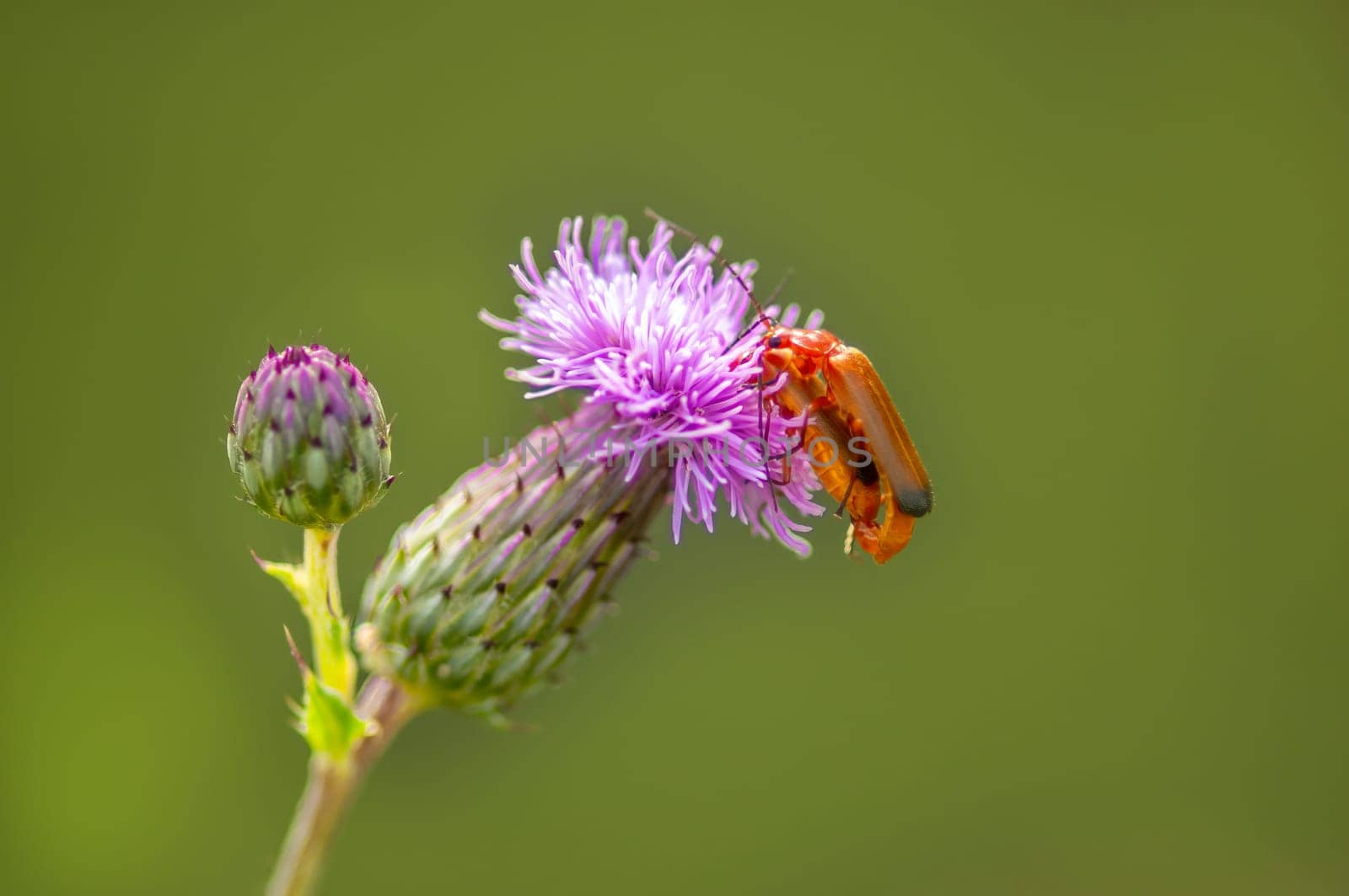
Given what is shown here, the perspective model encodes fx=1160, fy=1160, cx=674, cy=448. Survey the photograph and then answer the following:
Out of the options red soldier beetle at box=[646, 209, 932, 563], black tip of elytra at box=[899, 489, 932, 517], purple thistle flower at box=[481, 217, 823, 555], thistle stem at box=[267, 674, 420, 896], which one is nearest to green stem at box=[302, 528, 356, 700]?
thistle stem at box=[267, 674, 420, 896]

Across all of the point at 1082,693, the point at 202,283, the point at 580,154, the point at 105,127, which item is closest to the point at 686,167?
the point at 580,154

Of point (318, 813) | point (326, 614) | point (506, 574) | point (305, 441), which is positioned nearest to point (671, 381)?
point (506, 574)

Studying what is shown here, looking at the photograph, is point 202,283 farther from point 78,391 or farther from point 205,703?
point 205,703

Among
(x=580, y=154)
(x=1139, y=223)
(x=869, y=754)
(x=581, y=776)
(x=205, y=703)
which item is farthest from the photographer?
(x=1139, y=223)

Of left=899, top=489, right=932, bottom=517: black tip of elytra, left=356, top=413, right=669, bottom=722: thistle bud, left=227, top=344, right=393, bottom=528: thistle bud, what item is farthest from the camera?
left=356, top=413, right=669, bottom=722: thistle bud

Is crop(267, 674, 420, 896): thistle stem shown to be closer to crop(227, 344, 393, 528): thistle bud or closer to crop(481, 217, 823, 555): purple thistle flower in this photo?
crop(227, 344, 393, 528): thistle bud

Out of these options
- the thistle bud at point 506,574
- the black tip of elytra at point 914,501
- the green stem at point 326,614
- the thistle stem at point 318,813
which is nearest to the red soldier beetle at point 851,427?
the black tip of elytra at point 914,501
